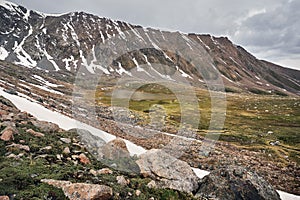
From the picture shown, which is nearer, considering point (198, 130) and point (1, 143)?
point (1, 143)

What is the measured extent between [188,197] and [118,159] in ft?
20.3

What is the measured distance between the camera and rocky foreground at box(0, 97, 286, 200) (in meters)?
15.0

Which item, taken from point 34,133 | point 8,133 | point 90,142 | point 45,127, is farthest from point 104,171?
point 45,127

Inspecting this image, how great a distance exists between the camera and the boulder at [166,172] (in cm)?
2133

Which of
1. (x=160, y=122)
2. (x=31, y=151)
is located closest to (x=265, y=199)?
(x=31, y=151)

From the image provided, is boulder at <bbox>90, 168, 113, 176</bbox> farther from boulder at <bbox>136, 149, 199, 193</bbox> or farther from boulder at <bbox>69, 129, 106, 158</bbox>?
boulder at <bbox>136, 149, 199, 193</bbox>

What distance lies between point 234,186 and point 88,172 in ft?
38.3

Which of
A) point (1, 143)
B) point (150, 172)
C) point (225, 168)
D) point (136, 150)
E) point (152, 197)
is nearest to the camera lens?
point (152, 197)

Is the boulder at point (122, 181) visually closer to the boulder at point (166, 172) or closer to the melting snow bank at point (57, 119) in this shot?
the boulder at point (166, 172)

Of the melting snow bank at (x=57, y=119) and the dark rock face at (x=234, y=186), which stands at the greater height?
the melting snow bank at (x=57, y=119)

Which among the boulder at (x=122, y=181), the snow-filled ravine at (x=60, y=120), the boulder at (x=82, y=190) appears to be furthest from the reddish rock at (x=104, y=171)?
the snow-filled ravine at (x=60, y=120)

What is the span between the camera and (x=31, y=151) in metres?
19.1

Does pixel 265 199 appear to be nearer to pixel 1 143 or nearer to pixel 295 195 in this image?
pixel 295 195

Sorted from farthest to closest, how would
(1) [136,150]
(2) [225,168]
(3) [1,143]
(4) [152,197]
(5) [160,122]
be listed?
(5) [160,122], (1) [136,150], (2) [225,168], (3) [1,143], (4) [152,197]
